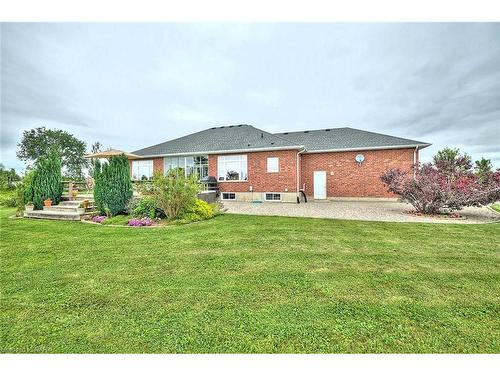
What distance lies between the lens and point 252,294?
309 centimetres

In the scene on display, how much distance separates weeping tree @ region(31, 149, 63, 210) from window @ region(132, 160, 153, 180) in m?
9.10

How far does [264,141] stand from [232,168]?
2.92 metres

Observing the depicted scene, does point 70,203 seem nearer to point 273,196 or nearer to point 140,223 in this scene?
point 140,223

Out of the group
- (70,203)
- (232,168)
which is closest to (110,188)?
(70,203)

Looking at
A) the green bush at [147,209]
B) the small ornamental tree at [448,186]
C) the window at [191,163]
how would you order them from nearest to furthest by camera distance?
the green bush at [147,209] < the small ornamental tree at [448,186] < the window at [191,163]

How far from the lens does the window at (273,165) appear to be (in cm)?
1580

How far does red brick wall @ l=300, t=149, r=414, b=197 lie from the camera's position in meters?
15.7

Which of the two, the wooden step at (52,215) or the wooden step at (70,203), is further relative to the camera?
the wooden step at (70,203)

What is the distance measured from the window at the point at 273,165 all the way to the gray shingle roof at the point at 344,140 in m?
3.01

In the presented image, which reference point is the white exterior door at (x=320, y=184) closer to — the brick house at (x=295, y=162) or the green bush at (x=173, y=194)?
the brick house at (x=295, y=162)

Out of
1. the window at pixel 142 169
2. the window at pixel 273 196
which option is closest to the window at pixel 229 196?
the window at pixel 273 196

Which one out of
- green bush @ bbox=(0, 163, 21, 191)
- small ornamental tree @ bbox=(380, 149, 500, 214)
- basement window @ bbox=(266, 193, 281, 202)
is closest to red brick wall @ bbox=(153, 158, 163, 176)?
green bush @ bbox=(0, 163, 21, 191)

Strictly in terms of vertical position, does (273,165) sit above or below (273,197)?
above

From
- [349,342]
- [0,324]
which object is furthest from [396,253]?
[0,324]
